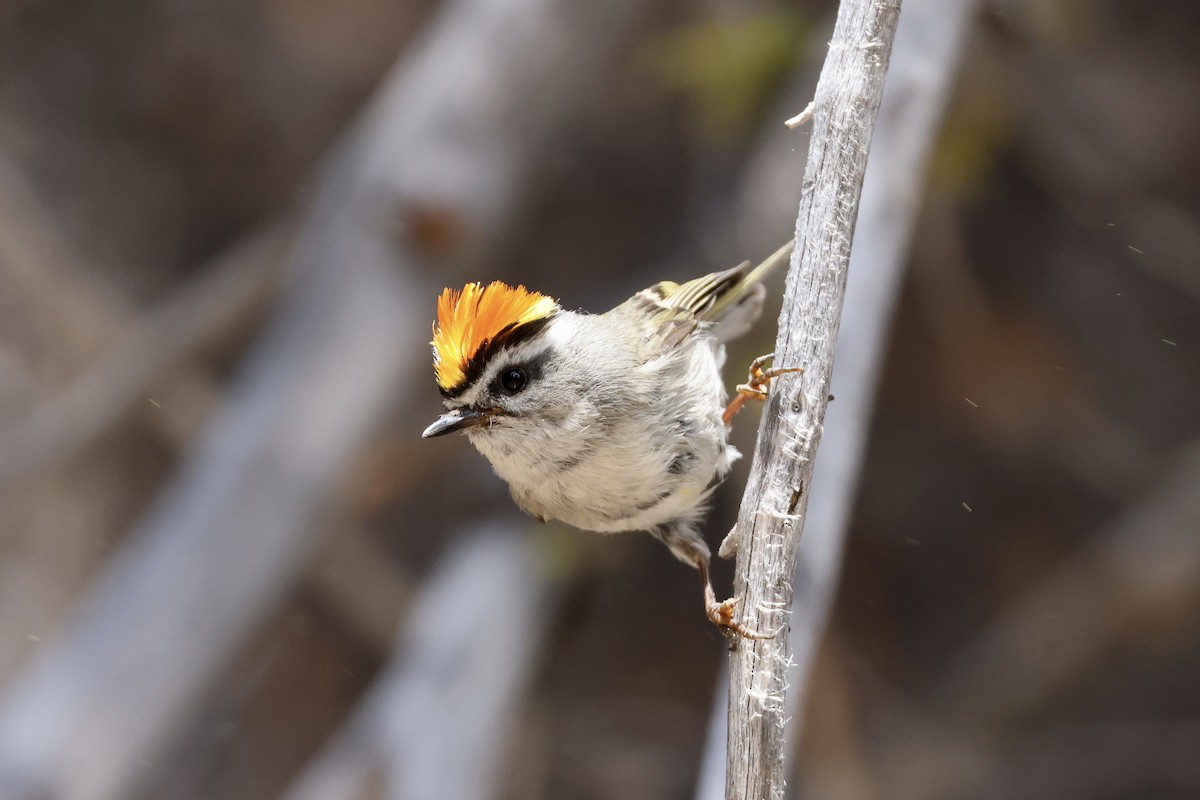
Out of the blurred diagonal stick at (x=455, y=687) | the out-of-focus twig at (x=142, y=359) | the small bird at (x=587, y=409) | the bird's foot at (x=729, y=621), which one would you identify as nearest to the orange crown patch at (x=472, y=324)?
the small bird at (x=587, y=409)

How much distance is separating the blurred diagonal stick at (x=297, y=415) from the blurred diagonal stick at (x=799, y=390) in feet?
8.11

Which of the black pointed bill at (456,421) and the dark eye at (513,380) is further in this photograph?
the dark eye at (513,380)

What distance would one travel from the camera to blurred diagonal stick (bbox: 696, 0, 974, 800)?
2744 mm

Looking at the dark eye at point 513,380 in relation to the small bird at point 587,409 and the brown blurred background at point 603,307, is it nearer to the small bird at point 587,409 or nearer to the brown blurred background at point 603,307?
the small bird at point 587,409

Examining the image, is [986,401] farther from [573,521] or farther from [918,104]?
[573,521]

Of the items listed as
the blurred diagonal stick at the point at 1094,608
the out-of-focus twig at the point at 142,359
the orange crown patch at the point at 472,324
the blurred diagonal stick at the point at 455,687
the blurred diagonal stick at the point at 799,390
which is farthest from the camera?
the out-of-focus twig at the point at 142,359

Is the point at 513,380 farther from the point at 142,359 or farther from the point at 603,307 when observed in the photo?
the point at 142,359

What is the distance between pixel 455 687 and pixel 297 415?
1.20 m

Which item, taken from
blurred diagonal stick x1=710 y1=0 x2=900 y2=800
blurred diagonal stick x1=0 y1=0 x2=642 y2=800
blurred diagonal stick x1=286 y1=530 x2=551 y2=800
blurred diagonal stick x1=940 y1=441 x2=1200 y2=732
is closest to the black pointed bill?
blurred diagonal stick x1=710 y1=0 x2=900 y2=800

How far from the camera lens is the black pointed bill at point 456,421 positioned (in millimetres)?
2340

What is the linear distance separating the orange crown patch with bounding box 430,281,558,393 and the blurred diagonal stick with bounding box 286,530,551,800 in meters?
2.25

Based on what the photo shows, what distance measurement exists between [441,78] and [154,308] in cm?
232

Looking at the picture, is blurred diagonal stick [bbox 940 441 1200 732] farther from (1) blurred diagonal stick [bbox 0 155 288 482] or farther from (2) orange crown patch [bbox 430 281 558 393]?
(1) blurred diagonal stick [bbox 0 155 288 482]

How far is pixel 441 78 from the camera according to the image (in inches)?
165
